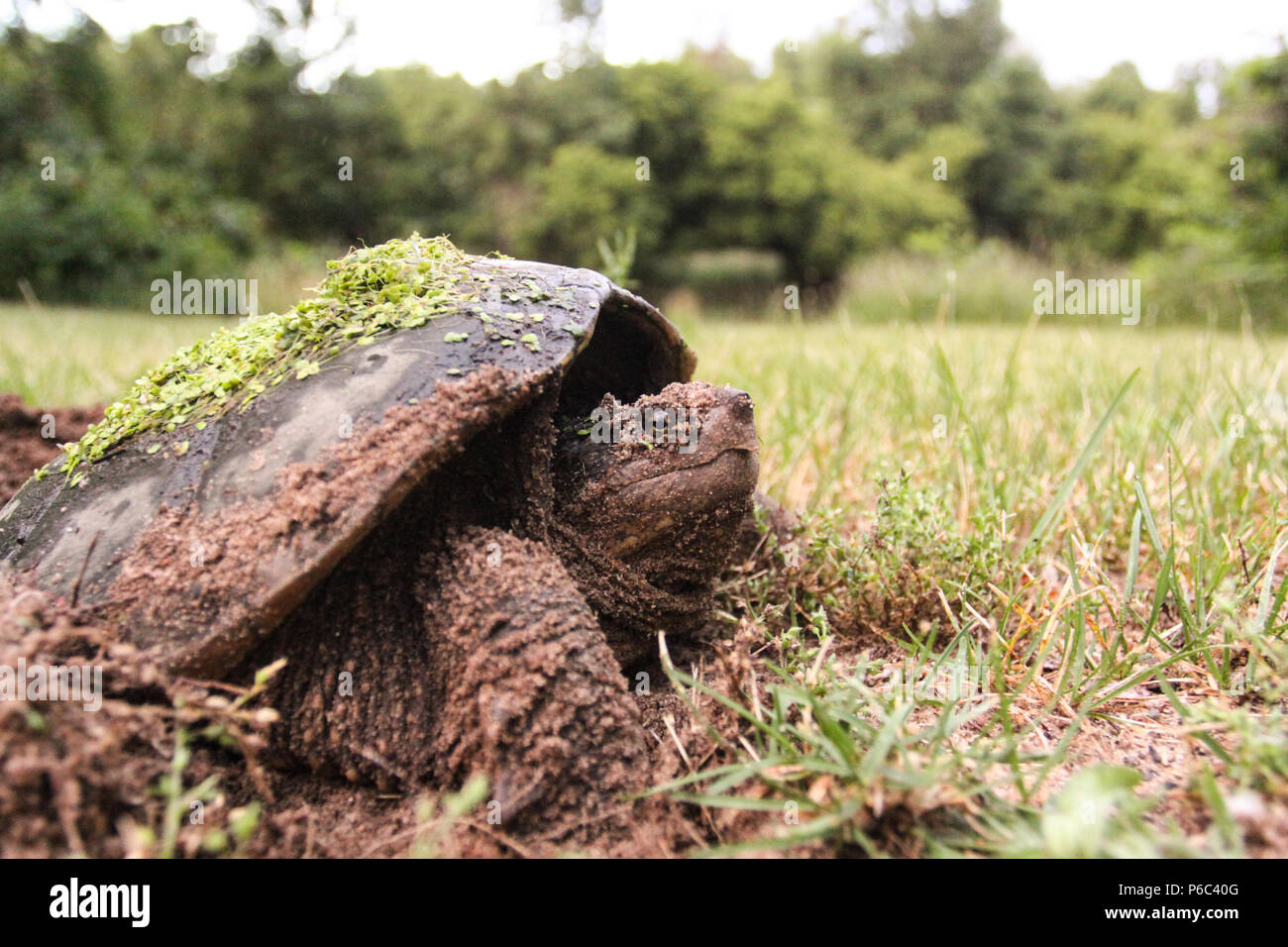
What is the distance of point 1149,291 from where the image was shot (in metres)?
13.4

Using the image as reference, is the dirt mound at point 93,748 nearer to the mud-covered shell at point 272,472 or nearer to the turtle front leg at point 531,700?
the mud-covered shell at point 272,472

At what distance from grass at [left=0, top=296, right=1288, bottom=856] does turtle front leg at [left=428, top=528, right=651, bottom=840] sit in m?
0.13

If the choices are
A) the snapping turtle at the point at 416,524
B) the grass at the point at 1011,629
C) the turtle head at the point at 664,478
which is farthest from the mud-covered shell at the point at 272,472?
the grass at the point at 1011,629

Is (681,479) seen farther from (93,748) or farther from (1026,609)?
(93,748)

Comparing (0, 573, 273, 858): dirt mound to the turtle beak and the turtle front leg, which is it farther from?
the turtle beak

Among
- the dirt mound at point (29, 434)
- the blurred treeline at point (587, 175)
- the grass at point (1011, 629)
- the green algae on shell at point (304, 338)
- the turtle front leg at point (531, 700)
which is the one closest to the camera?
the grass at point (1011, 629)

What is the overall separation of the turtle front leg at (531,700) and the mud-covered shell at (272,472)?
248 millimetres

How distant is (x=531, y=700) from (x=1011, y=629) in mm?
1234

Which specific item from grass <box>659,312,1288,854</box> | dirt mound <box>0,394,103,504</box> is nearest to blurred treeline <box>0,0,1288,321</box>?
grass <box>659,312,1288,854</box>

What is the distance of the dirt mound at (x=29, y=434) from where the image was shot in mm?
2559

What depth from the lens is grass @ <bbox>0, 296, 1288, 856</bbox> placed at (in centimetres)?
112

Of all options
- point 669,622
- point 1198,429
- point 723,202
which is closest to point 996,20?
point 723,202

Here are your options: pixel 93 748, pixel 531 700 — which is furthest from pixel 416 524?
pixel 93 748
